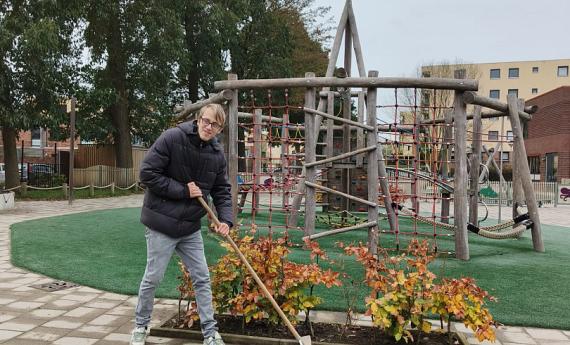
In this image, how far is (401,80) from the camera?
295 inches

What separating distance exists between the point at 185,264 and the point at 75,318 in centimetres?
148

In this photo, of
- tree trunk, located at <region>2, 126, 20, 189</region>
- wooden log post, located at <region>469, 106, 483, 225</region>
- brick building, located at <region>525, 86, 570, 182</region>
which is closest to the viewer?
wooden log post, located at <region>469, 106, 483, 225</region>

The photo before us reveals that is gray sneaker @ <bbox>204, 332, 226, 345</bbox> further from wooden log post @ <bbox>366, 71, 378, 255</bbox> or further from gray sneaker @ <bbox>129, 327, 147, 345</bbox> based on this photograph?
wooden log post @ <bbox>366, 71, 378, 255</bbox>

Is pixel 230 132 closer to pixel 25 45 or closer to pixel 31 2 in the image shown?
pixel 25 45

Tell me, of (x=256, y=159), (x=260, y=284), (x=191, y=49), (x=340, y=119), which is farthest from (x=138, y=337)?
(x=191, y=49)

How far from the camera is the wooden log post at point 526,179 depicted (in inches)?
344

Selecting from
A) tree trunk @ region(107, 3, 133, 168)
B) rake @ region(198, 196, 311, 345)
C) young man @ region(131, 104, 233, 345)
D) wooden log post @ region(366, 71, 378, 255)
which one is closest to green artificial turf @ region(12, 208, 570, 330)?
wooden log post @ region(366, 71, 378, 255)

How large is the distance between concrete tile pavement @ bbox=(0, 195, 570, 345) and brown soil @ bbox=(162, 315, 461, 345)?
1.22 ft

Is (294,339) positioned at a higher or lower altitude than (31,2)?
lower

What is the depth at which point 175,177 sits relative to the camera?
3566mm

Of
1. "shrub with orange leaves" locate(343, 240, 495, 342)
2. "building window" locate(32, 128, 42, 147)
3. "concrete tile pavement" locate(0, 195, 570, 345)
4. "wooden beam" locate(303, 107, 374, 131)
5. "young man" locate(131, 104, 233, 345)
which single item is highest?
"building window" locate(32, 128, 42, 147)

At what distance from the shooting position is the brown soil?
3.88 m

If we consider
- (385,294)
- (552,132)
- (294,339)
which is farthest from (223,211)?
(552,132)

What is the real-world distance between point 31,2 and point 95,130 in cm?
569
